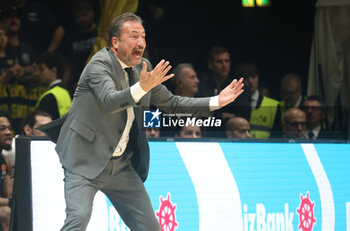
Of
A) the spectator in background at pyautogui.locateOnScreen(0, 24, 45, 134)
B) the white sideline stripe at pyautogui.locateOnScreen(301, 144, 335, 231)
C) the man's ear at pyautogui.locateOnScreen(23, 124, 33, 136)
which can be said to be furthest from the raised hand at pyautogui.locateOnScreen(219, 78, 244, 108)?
the spectator in background at pyautogui.locateOnScreen(0, 24, 45, 134)

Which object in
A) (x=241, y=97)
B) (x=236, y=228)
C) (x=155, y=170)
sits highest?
(x=241, y=97)

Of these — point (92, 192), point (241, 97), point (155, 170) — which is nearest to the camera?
point (92, 192)

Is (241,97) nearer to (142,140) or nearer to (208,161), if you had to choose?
(208,161)

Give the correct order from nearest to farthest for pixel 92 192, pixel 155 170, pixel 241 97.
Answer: pixel 92 192 < pixel 155 170 < pixel 241 97

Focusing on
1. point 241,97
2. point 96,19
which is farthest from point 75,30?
point 241,97

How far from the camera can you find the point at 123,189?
5.63 metres

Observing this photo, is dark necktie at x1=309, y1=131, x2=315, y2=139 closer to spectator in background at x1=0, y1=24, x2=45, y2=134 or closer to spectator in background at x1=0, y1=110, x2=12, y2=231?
spectator in background at x1=0, y1=24, x2=45, y2=134

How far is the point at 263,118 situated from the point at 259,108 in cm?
13

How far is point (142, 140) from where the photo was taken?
5703 mm

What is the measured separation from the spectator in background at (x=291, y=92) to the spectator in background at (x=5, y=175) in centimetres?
286

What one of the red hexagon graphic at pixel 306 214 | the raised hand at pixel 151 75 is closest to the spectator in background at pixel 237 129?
the red hexagon graphic at pixel 306 214

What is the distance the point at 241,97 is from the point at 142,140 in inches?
102

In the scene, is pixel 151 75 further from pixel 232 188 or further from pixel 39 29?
pixel 39 29

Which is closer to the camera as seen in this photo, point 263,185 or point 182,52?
point 263,185
